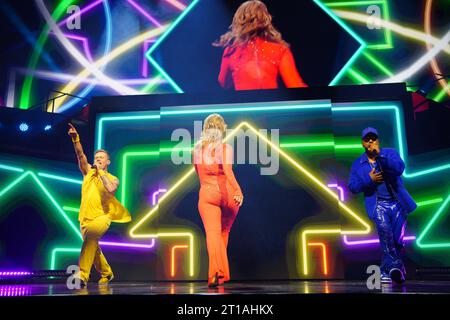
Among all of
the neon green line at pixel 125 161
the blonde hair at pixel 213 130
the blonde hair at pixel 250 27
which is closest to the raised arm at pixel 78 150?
the neon green line at pixel 125 161

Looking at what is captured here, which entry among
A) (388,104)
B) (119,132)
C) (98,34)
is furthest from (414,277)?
(98,34)

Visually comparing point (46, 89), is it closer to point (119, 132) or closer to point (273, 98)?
point (119, 132)

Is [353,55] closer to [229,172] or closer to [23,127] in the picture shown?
[229,172]

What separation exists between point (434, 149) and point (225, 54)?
2.86 metres

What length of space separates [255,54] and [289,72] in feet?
1.64

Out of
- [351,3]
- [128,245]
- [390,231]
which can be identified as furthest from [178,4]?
Answer: [390,231]

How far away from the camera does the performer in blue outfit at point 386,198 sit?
3668 millimetres

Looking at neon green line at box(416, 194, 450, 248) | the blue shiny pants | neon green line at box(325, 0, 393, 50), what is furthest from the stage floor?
neon green line at box(325, 0, 393, 50)

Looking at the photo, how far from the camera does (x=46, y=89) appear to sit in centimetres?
631

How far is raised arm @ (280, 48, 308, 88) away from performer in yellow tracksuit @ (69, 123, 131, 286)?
2.44m

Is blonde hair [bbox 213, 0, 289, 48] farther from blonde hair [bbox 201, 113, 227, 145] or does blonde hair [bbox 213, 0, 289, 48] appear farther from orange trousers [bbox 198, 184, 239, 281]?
orange trousers [bbox 198, 184, 239, 281]

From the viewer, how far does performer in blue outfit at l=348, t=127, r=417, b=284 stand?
3.67m

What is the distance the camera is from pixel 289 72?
18.1 ft
